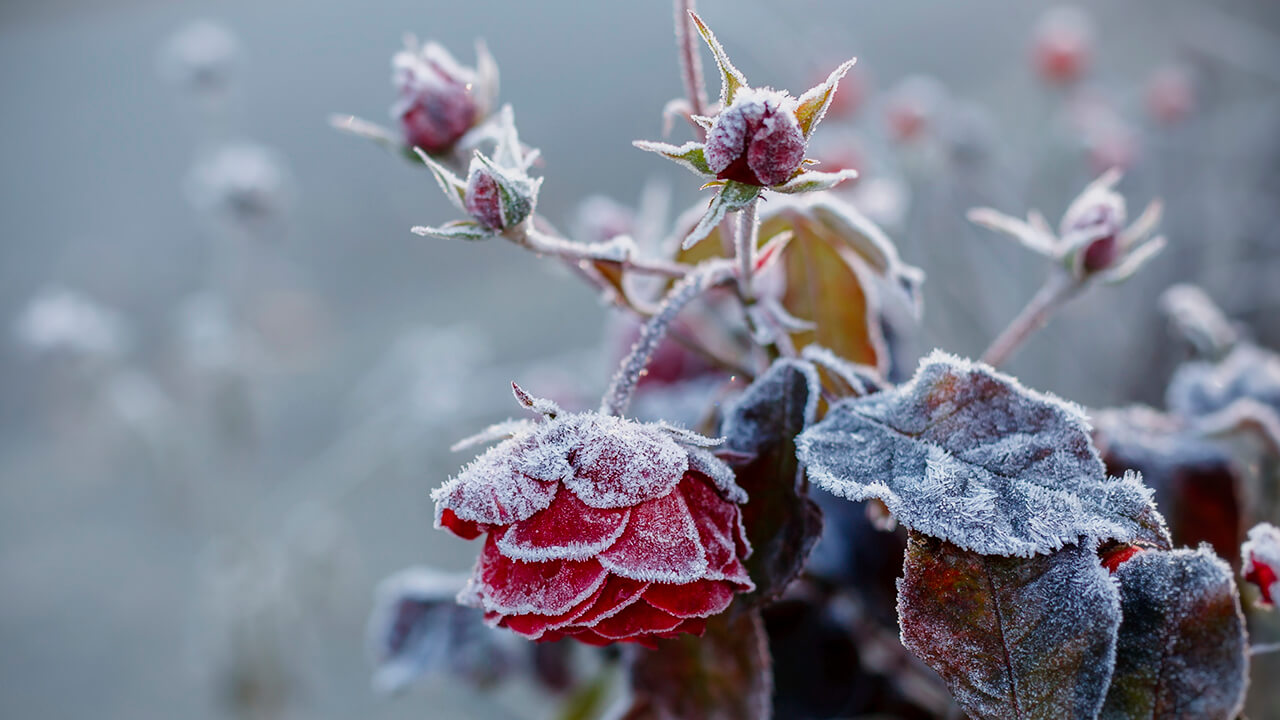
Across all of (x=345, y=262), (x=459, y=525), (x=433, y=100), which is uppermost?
(x=433, y=100)

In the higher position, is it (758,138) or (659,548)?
(758,138)

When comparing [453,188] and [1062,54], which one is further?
[1062,54]

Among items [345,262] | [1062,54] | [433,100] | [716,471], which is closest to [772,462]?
[716,471]

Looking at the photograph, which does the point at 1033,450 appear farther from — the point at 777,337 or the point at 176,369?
the point at 176,369

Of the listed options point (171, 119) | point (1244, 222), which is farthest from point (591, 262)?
point (171, 119)

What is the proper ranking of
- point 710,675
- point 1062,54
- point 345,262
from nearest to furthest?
1. point 710,675
2. point 1062,54
3. point 345,262

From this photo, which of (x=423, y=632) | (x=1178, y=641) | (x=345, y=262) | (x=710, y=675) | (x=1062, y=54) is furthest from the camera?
(x=345, y=262)

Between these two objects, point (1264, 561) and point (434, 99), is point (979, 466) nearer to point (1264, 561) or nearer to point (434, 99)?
point (1264, 561)

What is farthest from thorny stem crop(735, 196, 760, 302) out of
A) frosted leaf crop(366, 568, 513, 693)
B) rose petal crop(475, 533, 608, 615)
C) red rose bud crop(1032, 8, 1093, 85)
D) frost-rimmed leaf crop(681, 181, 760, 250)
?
red rose bud crop(1032, 8, 1093, 85)
